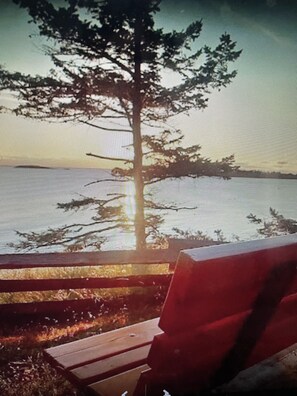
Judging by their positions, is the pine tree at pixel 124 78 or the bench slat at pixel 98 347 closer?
the bench slat at pixel 98 347

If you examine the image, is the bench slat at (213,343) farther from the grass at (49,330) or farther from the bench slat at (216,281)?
the grass at (49,330)

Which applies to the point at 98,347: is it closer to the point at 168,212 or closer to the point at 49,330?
the point at 49,330

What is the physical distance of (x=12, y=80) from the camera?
37.4ft

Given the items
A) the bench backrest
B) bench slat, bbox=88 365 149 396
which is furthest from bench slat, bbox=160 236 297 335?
bench slat, bbox=88 365 149 396

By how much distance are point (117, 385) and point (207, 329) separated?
2.16ft

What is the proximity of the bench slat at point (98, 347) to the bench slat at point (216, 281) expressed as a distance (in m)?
0.86

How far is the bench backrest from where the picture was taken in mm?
1773

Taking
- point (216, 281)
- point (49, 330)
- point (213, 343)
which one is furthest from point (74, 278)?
point (216, 281)

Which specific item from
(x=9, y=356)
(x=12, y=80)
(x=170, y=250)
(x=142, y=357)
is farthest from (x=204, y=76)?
(x=142, y=357)

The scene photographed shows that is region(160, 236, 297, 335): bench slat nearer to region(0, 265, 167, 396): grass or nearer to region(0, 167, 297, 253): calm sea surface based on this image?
region(0, 265, 167, 396): grass

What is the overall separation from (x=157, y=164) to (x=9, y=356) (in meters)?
9.47

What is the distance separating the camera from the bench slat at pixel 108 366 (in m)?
2.25

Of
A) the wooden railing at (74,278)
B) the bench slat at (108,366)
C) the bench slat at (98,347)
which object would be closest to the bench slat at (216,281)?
the bench slat at (108,366)

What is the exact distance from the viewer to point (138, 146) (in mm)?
12281
